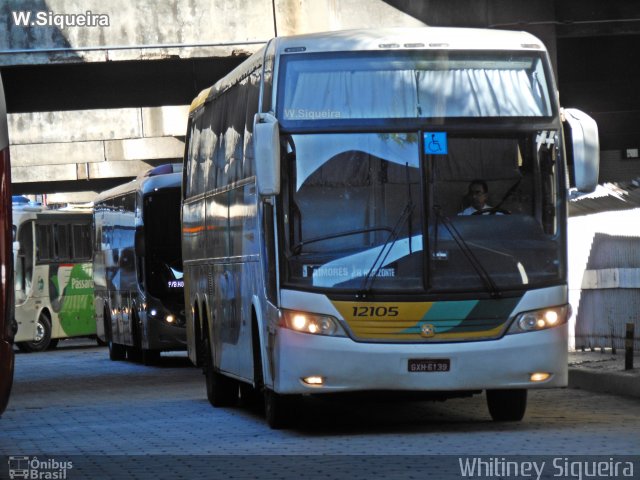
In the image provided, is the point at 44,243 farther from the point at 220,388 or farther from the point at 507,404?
the point at 507,404

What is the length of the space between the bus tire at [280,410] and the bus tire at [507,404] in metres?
1.72

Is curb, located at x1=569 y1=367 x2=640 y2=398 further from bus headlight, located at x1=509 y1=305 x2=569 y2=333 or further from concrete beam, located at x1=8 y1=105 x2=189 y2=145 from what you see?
concrete beam, located at x1=8 y1=105 x2=189 y2=145

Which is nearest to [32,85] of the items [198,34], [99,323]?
[198,34]

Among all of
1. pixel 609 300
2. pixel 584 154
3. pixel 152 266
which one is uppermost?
pixel 584 154

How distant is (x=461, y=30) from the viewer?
14.9 m

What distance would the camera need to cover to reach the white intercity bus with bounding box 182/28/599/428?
1388cm

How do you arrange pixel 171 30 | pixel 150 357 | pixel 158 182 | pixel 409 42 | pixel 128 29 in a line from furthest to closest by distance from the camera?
pixel 150 357 → pixel 158 182 → pixel 171 30 → pixel 128 29 → pixel 409 42

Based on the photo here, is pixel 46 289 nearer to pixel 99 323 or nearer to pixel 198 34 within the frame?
pixel 99 323

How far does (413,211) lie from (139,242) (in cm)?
1621

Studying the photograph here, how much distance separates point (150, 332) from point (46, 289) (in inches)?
509

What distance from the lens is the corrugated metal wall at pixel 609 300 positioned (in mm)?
20391

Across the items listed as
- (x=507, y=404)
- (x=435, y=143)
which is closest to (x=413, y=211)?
(x=435, y=143)

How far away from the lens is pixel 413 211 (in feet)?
45.9

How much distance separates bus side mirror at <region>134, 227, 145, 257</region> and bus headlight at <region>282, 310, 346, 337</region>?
51.9 ft
